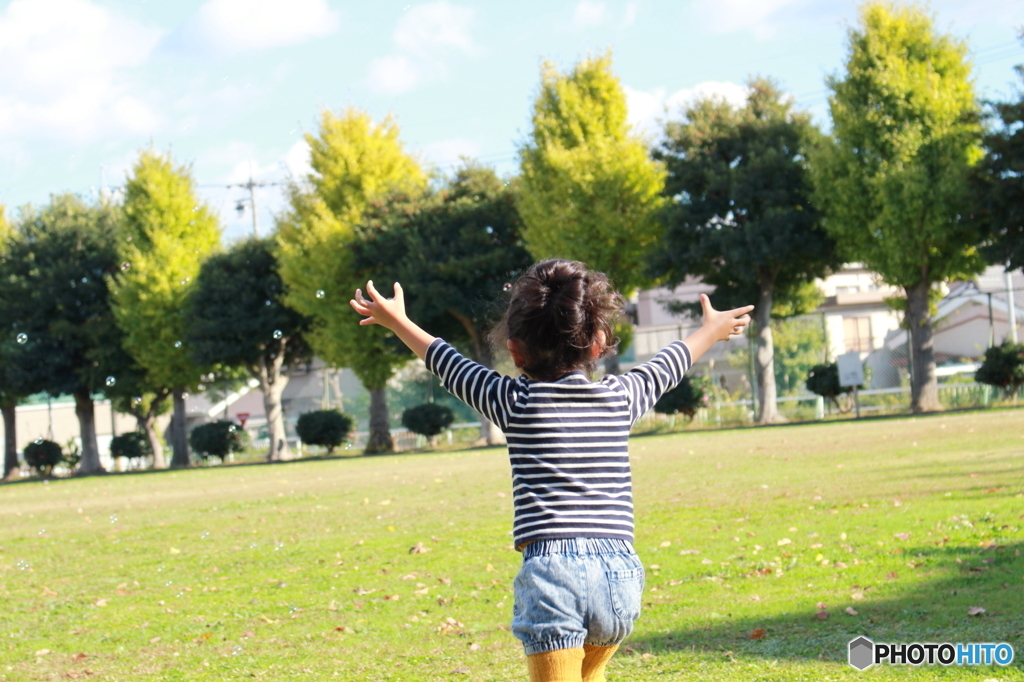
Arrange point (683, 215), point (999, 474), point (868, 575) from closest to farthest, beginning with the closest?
point (868, 575) → point (999, 474) → point (683, 215)

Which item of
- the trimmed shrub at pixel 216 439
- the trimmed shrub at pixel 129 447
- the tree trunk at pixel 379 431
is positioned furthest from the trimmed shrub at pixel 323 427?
the trimmed shrub at pixel 129 447

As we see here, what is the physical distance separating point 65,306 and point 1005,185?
1139 inches

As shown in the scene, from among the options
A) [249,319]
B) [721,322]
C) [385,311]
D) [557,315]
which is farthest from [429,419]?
[557,315]

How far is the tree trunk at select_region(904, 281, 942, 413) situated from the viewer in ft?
84.0

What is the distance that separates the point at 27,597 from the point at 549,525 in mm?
6350

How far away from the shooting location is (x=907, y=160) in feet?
82.9

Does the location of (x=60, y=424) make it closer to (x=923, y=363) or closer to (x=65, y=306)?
(x=65, y=306)

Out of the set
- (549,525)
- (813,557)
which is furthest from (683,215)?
(549,525)

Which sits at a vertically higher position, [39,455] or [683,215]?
[683,215]

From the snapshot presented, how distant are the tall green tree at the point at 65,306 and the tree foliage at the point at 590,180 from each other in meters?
15.4

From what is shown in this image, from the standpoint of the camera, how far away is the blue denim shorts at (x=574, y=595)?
8.73ft

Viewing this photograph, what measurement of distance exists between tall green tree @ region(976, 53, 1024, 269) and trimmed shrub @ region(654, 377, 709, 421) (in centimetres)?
838

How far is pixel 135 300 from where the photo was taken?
34.2 m

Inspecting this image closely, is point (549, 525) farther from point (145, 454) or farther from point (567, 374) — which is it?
point (145, 454)
